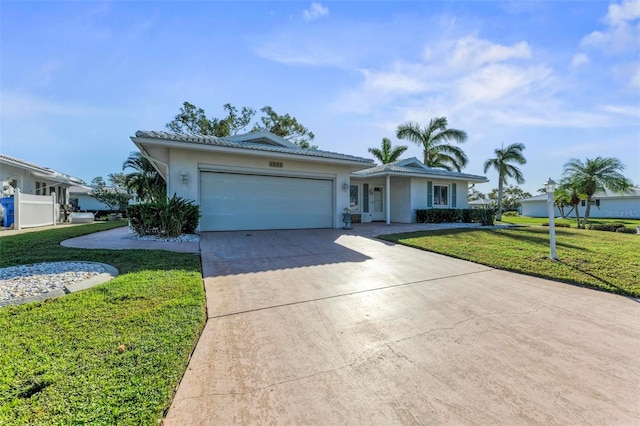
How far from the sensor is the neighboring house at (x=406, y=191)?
16.7 m

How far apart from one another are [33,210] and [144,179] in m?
9.05

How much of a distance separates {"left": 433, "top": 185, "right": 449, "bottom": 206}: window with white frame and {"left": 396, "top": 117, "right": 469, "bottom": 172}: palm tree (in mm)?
7173

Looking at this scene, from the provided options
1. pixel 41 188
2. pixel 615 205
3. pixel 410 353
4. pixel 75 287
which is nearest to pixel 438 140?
pixel 410 353

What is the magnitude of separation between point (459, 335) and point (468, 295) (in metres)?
1.50

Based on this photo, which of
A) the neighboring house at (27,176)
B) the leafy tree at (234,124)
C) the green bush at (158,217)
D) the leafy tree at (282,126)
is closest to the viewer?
the green bush at (158,217)

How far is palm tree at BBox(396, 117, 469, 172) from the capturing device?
78.2ft

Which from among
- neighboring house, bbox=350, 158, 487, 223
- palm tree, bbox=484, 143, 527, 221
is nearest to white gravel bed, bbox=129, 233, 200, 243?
neighboring house, bbox=350, 158, 487, 223

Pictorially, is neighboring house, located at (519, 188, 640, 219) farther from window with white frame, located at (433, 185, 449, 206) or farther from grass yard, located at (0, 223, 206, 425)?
grass yard, located at (0, 223, 206, 425)

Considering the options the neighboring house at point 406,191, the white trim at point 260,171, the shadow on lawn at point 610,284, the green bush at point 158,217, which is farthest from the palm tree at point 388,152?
the shadow on lawn at point 610,284

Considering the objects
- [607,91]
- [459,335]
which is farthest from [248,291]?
[607,91]

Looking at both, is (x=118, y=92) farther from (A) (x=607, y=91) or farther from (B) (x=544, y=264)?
(A) (x=607, y=91)

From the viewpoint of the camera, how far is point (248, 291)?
4.45 m

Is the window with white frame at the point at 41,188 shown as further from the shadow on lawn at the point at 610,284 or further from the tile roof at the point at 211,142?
the shadow on lawn at the point at 610,284

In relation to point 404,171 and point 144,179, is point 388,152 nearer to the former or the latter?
point 404,171
